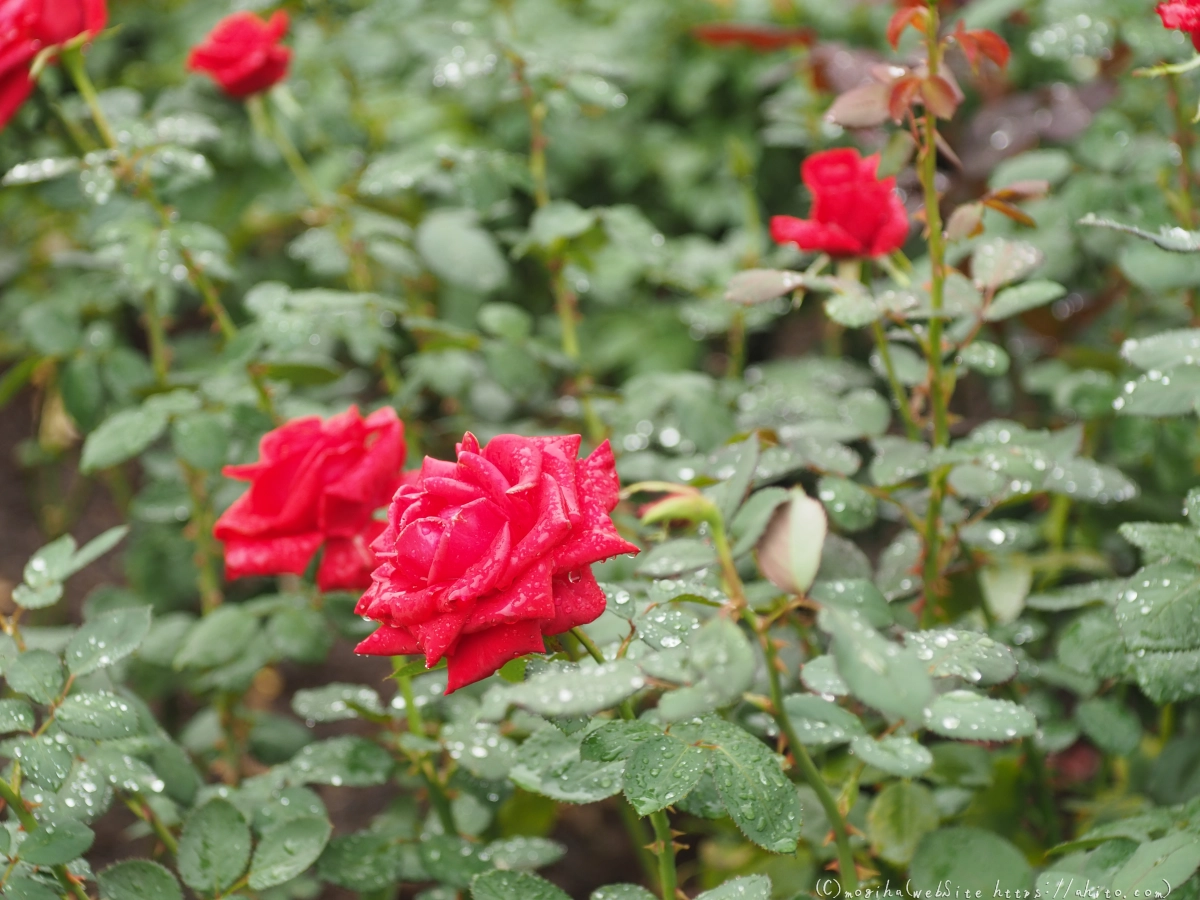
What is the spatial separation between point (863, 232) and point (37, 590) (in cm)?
80

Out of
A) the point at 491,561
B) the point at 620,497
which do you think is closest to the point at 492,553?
the point at 491,561

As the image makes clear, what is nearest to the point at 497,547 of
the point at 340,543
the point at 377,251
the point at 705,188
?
the point at 340,543

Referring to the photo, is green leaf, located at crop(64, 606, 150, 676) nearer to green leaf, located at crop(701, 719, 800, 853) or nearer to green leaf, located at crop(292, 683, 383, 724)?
green leaf, located at crop(292, 683, 383, 724)

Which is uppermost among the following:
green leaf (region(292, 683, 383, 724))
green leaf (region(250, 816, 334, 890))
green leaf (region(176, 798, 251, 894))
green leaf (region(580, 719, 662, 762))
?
green leaf (region(580, 719, 662, 762))

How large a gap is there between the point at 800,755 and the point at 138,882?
1.73ft

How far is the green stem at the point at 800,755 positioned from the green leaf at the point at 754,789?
20 millimetres

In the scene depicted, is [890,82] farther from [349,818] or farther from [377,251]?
[349,818]

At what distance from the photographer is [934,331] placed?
91 centimetres

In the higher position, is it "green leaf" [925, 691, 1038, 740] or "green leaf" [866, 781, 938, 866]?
"green leaf" [925, 691, 1038, 740]

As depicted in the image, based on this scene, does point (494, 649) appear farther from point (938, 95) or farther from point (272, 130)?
point (272, 130)

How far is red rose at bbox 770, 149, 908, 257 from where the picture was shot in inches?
37.1

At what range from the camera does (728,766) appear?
66 cm

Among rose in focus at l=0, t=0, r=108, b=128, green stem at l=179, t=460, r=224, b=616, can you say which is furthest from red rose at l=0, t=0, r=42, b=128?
green stem at l=179, t=460, r=224, b=616

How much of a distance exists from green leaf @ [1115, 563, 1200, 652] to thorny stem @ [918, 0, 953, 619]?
0.20m
